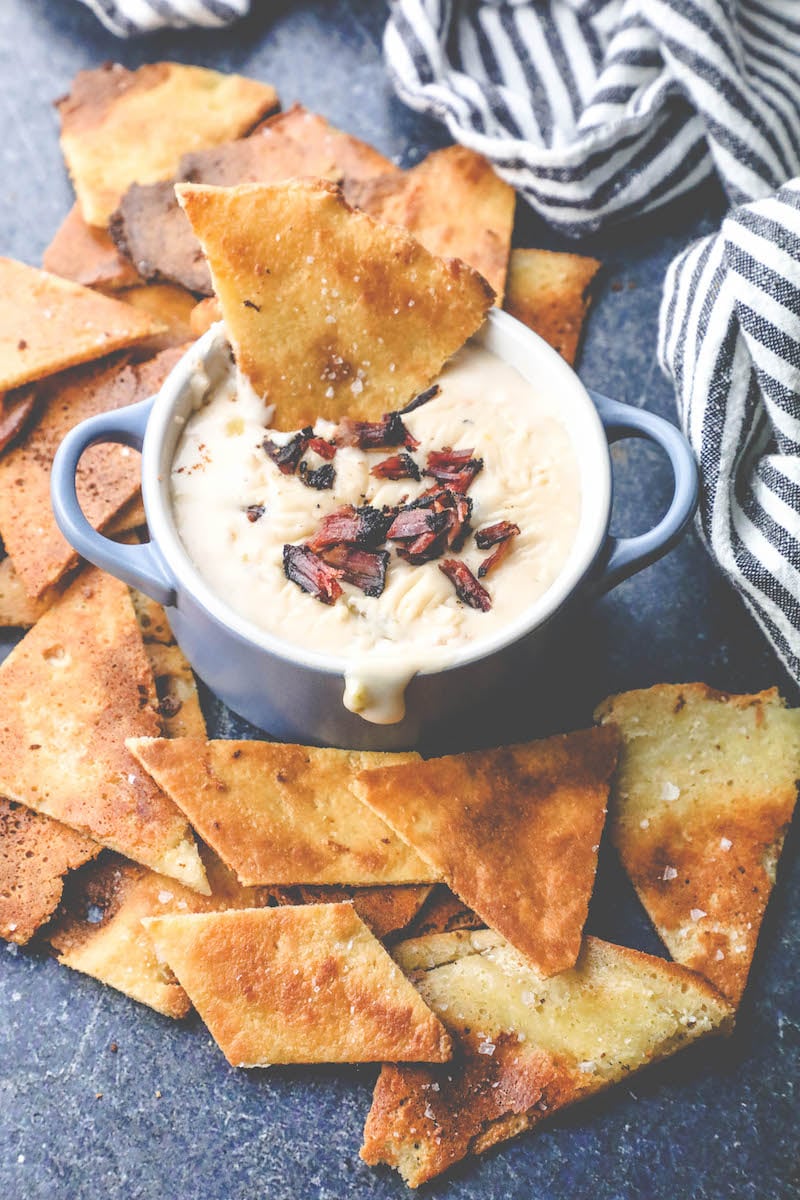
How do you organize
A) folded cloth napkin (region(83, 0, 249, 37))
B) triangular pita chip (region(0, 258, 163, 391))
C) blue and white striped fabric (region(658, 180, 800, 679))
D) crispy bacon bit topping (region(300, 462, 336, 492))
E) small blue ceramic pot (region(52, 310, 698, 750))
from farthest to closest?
folded cloth napkin (region(83, 0, 249, 37)) < triangular pita chip (region(0, 258, 163, 391)) < blue and white striped fabric (region(658, 180, 800, 679)) < crispy bacon bit topping (region(300, 462, 336, 492)) < small blue ceramic pot (region(52, 310, 698, 750))

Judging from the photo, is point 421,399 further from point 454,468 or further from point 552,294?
point 552,294

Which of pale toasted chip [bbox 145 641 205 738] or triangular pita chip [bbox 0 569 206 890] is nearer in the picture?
triangular pita chip [bbox 0 569 206 890]

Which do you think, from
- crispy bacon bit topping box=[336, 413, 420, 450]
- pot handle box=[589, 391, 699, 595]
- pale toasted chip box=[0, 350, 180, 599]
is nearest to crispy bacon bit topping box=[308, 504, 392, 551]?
crispy bacon bit topping box=[336, 413, 420, 450]

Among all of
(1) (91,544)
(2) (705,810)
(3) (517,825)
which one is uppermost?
(1) (91,544)

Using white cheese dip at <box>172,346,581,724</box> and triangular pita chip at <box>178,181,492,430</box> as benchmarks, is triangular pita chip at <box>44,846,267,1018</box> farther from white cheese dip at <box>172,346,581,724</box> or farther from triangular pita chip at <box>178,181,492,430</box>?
triangular pita chip at <box>178,181,492,430</box>

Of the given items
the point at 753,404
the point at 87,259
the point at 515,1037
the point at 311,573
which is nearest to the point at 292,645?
the point at 311,573

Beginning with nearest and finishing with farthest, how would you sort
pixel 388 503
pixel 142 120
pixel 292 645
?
pixel 292 645, pixel 388 503, pixel 142 120

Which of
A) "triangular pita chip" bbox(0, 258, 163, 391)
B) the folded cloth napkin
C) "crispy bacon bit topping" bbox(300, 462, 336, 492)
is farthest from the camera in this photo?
the folded cloth napkin
